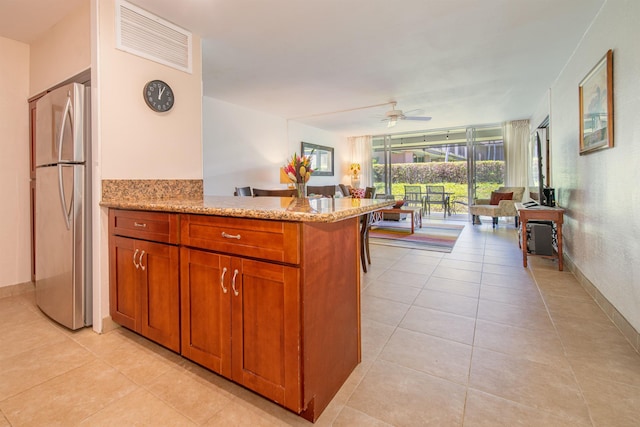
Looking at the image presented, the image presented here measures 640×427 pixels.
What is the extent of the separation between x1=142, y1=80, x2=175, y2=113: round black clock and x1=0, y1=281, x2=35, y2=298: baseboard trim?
2201 millimetres

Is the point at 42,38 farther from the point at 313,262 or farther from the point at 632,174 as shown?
the point at 632,174

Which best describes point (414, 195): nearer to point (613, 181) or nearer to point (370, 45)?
point (370, 45)

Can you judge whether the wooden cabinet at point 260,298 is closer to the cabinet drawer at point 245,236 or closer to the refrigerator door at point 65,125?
the cabinet drawer at point 245,236

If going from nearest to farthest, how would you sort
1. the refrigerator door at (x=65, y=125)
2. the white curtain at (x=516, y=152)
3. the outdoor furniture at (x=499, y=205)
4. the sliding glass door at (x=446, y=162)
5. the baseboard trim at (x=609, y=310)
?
the baseboard trim at (x=609, y=310) → the refrigerator door at (x=65, y=125) → the outdoor furniture at (x=499, y=205) → the white curtain at (x=516, y=152) → the sliding glass door at (x=446, y=162)

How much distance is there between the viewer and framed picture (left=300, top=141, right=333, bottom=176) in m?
7.64

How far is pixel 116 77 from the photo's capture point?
7.18 feet

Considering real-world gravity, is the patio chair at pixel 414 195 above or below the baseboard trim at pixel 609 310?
above

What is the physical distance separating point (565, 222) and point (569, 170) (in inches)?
26.1

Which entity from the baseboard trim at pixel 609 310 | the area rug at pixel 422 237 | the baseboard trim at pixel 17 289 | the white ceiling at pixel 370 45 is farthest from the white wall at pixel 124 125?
the area rug at pixel 422 237

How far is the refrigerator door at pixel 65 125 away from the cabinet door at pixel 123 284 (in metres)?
0.66

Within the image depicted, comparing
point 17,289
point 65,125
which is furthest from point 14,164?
point 65,125

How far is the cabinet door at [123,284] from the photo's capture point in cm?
196

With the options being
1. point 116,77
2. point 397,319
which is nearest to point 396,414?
point 397,319

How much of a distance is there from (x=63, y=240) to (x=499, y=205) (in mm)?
6916
